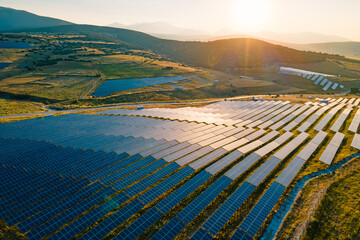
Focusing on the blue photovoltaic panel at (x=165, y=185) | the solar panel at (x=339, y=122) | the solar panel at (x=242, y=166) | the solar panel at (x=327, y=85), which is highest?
the solar panel at (x=327, y=85)

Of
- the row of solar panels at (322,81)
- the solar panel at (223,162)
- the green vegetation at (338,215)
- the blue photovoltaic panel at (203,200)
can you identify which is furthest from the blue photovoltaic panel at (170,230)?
the row of solar panels at (322,81)

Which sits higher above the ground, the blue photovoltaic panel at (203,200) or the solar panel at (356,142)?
the solar panel at (356,142)

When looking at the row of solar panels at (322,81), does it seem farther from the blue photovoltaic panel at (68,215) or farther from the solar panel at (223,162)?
the blue photovoltaic panel at (68,215)

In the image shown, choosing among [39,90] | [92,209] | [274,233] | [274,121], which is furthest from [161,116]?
[39,90]

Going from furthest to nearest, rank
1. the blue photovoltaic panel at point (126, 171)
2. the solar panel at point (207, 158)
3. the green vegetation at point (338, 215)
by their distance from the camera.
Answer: the solar panel at point (207, 158) → the blue photovoltaic panel at point (126, 171) → the green vegetation at point (338, 215)

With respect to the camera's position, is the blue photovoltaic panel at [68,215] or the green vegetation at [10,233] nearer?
the green vegetation at [10,233]

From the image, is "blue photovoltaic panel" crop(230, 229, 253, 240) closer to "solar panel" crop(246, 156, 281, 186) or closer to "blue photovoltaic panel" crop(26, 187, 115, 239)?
"solar panel" crop(246, 156, 281, 186)

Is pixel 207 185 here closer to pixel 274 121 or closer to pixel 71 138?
pixel 71 138

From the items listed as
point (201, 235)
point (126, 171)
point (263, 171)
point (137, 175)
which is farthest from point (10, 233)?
point (263, 171)
